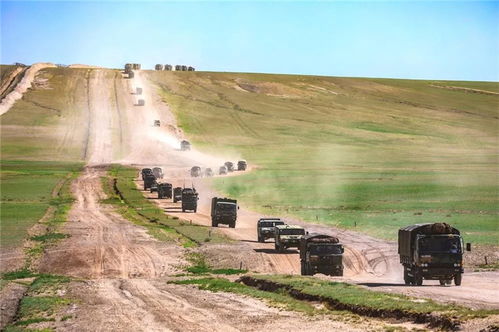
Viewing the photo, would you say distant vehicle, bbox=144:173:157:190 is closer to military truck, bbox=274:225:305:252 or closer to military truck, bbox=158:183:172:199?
military truck, bbox=158:183:172:199

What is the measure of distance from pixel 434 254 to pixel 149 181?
258ft

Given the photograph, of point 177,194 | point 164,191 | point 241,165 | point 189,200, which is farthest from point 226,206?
point 241,165

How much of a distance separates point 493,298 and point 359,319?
7.81 meters

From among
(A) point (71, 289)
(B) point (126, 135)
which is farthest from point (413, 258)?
(B) point (126, 135)

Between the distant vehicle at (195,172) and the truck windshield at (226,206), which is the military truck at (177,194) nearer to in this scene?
the truck windshield at (226,206)

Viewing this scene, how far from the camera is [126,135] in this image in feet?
600

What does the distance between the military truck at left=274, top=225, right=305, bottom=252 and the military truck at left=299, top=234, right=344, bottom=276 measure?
11.0 m

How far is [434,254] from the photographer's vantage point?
4572 cm

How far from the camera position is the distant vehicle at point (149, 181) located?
396 feet

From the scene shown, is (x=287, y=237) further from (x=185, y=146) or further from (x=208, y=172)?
(x=185, y=146)

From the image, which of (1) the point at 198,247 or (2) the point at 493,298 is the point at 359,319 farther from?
(1) the point at 198,247

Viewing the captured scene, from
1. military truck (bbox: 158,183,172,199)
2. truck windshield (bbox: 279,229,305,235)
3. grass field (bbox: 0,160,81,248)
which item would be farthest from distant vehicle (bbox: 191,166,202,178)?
truck windshield (bbox: 279,229,305,235)

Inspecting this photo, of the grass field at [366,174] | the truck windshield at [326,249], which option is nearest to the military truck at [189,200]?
the grass field at [366,174]

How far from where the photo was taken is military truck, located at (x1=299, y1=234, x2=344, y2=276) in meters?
52.2
